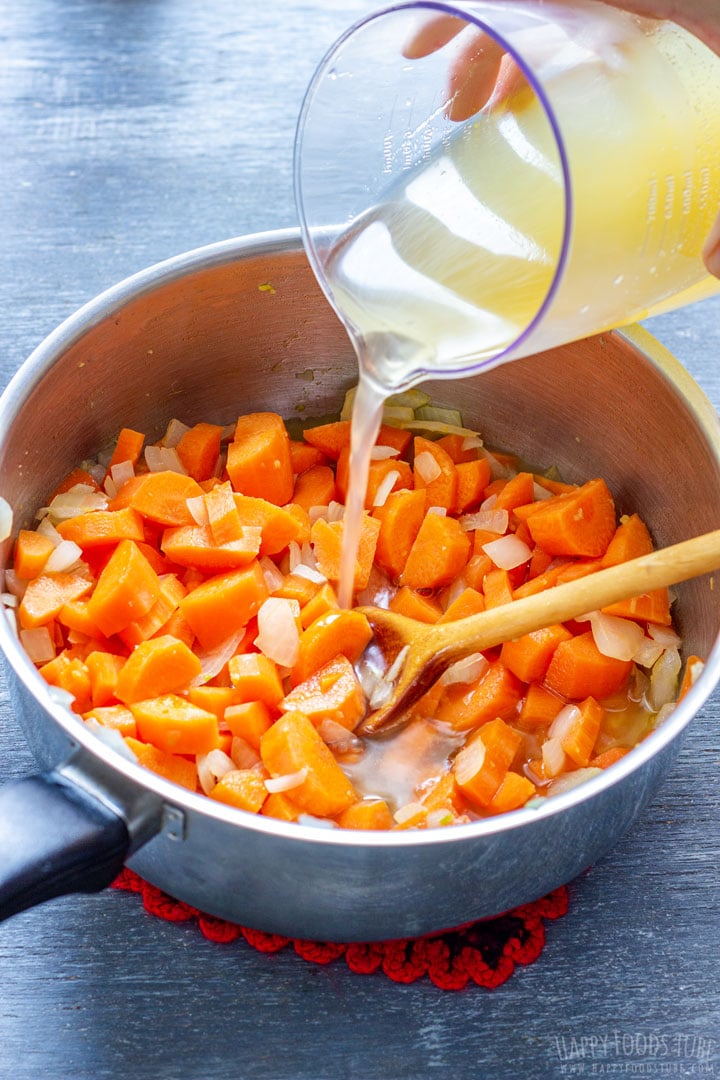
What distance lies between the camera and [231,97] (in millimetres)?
2854

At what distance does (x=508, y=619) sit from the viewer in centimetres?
170

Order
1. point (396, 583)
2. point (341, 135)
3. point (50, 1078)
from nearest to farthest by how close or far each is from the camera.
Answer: point (50, 1078) < point (341, 135) < point (396, 583)

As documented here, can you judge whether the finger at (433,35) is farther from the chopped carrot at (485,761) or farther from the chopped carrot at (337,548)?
the chopped carrot at (485,761)

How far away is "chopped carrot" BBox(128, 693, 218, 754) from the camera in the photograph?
5.40 ft

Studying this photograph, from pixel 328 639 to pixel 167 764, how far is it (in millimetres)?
336

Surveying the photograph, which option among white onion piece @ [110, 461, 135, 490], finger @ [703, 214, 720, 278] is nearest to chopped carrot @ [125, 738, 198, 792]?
white onion piece @ [110, 461, 135, 490]

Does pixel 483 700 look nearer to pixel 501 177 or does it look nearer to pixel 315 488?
pixel 315 488

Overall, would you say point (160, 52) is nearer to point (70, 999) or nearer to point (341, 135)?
point (341, 135)

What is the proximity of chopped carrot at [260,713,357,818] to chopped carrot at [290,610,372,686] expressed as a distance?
16 centimetres

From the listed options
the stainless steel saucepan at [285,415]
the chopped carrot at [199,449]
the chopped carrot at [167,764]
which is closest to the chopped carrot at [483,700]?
the stainless steel saucepan at [285,415]

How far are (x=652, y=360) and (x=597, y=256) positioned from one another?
59 centimetres

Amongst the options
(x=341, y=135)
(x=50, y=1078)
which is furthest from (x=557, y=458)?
(x=50, y=1078)

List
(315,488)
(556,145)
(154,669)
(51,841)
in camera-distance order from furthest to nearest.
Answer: (315,488)
(154,669)
(556,145)
(51,841)

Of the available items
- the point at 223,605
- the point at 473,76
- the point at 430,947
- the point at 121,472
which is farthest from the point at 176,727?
the point at 473,76
